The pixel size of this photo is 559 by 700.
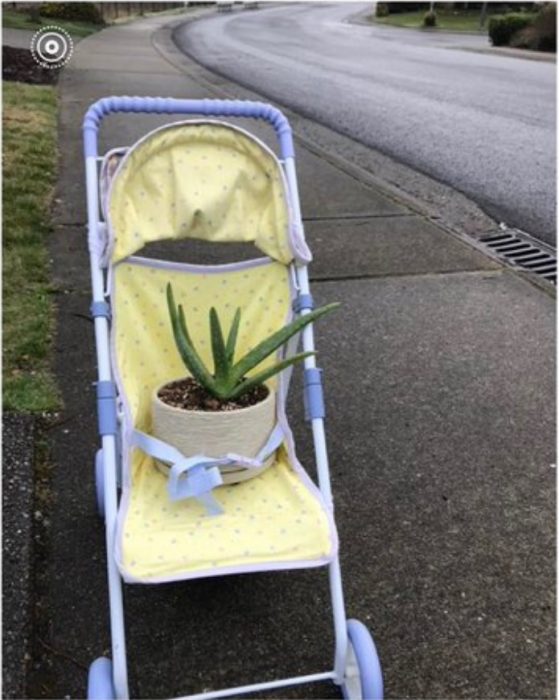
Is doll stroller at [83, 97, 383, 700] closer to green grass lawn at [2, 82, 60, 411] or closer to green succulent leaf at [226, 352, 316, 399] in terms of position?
green succulent leaf at [226, 352, 316, 399]

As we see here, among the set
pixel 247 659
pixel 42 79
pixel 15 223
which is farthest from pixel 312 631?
pixel 42 79

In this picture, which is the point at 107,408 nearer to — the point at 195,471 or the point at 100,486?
→ the point at 195,471

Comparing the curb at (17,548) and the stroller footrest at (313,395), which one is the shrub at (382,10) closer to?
the curb at (17,548)

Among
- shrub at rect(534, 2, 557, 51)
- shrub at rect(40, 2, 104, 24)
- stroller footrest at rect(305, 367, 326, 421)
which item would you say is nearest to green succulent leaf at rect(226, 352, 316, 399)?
stroller footrest at rect(305, 367, 326, 421)

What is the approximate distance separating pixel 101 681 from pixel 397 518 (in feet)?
3.85

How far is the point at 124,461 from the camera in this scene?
2418 mm

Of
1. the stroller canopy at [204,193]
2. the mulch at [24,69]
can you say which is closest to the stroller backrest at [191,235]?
the stroller canopy at [204,193]

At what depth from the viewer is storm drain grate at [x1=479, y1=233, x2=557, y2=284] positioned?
201 inches

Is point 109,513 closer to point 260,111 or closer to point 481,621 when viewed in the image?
point 481,621

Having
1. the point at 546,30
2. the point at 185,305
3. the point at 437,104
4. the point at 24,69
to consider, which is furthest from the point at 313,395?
the point at 546,30

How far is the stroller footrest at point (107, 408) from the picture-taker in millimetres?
2248

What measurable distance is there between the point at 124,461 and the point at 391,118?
8352mm

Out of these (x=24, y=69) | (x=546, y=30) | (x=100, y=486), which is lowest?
(x=100, y=486)

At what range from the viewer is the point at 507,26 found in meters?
24.5
